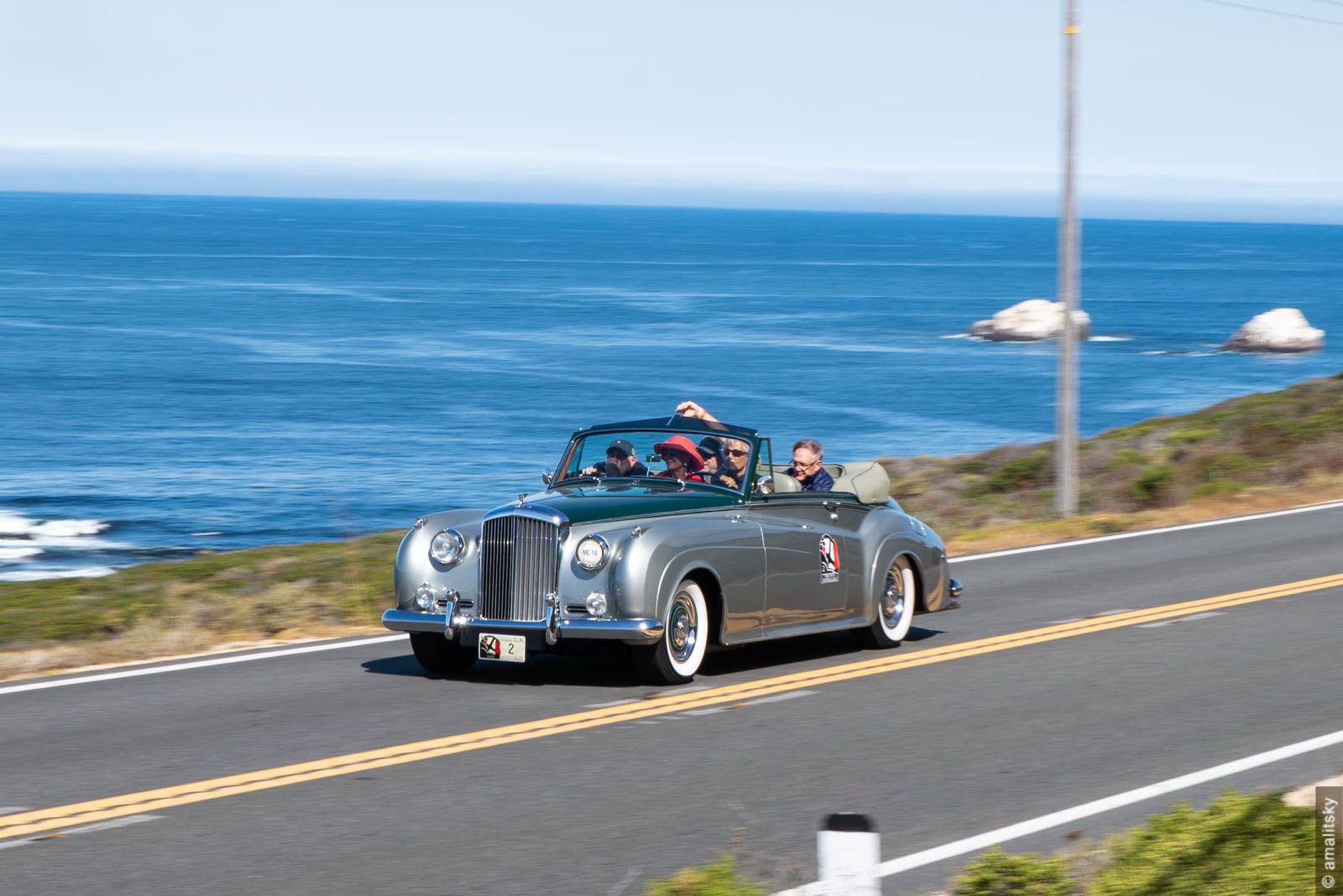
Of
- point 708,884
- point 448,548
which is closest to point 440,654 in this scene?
point 448,548

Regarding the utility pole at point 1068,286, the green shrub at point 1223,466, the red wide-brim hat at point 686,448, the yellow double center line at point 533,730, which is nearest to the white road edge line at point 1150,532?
Answer: the utility pole at point 1068,286

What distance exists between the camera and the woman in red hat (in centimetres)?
1138

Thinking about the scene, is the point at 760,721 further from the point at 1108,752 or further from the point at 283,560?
the point at 283,560

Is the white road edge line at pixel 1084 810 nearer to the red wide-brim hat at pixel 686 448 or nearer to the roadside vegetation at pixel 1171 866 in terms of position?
the roadside vegetation at pixel 1171 866

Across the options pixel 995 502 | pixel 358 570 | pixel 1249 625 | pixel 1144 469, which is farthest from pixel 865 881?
pixel 1144 469

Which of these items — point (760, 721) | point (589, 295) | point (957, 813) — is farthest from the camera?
point (589, 295)

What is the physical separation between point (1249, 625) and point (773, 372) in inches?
2700

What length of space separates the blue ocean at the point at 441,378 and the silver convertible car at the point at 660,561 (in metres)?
25.0

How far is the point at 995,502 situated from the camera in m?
25.9

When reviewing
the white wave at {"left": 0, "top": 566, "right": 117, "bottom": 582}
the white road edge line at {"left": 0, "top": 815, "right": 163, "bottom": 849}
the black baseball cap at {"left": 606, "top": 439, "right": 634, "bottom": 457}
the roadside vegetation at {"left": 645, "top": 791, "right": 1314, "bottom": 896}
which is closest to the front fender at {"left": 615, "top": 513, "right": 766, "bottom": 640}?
the black baseball cap at {"left": 606, "top": 439, "right": 634, "bottom": 457}

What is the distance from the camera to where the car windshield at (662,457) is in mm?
11406

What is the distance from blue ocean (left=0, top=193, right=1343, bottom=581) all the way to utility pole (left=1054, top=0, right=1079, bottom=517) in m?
19.8

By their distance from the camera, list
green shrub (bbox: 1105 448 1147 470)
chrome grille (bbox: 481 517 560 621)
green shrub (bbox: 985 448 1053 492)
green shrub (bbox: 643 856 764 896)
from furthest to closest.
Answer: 1. green shrub (bbox: 985 448 1053 492)
2. green shrub (bbox: 1105 448 1147 470)
3. chrome grille (bbox: 481 517 560 621)
4. green shrub (bbox: 643 856 764 896)

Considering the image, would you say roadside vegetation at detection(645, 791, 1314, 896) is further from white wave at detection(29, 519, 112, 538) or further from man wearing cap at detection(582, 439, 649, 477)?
white wave at detection(29, 519, 112, 538)
